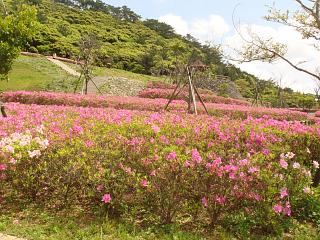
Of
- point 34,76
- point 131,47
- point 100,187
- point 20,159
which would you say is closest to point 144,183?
point 100,187

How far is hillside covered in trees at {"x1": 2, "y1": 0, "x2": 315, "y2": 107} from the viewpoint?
48.3 meters

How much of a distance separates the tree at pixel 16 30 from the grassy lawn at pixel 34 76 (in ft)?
38.7

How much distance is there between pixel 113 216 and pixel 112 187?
0.42m

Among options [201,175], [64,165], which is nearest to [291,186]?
[201,175]

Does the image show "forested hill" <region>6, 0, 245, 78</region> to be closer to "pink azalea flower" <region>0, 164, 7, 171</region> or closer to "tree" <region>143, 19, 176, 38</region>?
"tree" <region>143, 19, 176, 38</region>

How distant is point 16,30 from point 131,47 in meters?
50.1

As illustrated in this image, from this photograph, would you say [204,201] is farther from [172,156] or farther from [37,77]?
[37,77]

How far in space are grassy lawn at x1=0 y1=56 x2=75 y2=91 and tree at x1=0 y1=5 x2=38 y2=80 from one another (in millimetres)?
11781

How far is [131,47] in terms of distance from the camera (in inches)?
2549

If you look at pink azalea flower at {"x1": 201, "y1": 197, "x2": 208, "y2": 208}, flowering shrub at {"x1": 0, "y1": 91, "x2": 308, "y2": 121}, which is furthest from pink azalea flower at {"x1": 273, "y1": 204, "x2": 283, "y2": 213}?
flowering shrub at {"x1": 0, "y1": 91, "x2": 308, "y2": 121}

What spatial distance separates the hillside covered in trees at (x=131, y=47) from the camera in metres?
48.3

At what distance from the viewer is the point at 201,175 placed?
15.1ft

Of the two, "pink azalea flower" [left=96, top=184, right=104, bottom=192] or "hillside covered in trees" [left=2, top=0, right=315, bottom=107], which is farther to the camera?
"hillside covered in trees" [left=2, top=0, right=315, bottom=107]

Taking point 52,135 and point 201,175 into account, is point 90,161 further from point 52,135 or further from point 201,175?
point 201,175
